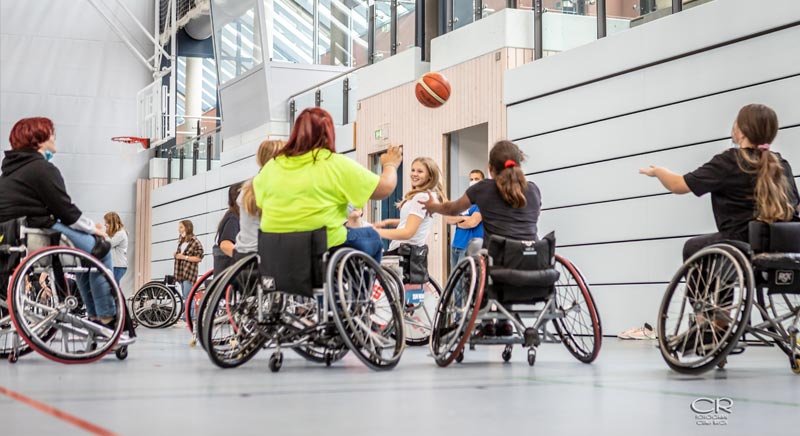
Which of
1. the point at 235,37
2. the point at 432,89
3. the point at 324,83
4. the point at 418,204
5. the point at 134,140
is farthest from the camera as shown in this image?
the point at 134,140

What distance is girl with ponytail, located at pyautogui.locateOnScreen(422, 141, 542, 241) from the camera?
416 centimetres

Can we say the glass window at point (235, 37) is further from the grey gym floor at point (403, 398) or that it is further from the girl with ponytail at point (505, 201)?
the grey gym floor at point (403, 398)

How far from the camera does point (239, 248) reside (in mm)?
4766

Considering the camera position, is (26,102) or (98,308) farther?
(26,102)

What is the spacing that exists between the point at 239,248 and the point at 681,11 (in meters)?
3.49

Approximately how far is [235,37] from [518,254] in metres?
11.3

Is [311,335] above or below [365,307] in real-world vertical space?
below

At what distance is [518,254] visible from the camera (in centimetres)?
400

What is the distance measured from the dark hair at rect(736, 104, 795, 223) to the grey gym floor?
22.1 inches

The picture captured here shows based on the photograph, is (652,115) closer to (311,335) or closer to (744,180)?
(744,180)

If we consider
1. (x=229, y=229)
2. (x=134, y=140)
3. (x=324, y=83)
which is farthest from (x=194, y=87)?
(x=229, y=229)

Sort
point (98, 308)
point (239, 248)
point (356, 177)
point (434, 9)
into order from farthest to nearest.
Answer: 1. point (434, 9)
2. point (239, 248)
3. point (98, 308)
4. point (356, 177)

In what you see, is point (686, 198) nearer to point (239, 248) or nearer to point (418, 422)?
A: point (239, 248)

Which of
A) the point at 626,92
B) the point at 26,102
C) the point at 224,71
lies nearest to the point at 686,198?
the point at 626,92
